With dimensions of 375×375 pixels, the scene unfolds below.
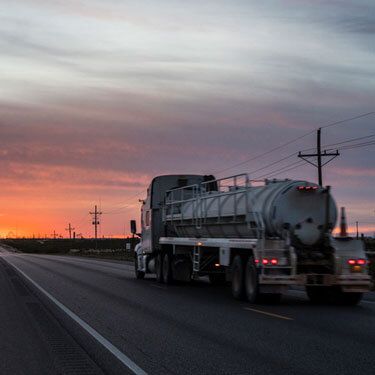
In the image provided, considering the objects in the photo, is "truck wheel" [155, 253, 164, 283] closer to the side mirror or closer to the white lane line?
the side mirror

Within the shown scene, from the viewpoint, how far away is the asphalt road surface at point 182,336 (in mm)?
8562

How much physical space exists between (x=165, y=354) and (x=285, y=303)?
793 centimetres

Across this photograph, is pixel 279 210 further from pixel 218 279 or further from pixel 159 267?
pixel 159 267

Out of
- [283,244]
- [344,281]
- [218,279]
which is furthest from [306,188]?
[218,279]

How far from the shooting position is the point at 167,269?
2439cm

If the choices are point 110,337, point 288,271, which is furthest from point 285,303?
point 110,337

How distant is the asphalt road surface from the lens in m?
8.56

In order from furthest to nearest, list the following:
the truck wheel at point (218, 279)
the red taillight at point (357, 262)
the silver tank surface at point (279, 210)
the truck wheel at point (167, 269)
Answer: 1. the truck wheel at point (167, 269)
2. the truck wheel at point (218, 279)
3. the silver tank surface at point (279, 210)
4. the red taillight at point (357, 262)

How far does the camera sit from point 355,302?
54.7 feet

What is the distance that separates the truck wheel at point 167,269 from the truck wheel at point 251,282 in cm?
743

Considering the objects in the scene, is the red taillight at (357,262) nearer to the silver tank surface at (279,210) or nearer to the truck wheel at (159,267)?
the silver tank surface at (279,210)

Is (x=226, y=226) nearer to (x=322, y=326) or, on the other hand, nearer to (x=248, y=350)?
(x=322, y=326)

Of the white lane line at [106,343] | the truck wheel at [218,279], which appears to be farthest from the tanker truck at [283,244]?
the white lane line at [106,343]

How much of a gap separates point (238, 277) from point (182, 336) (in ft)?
21.7
